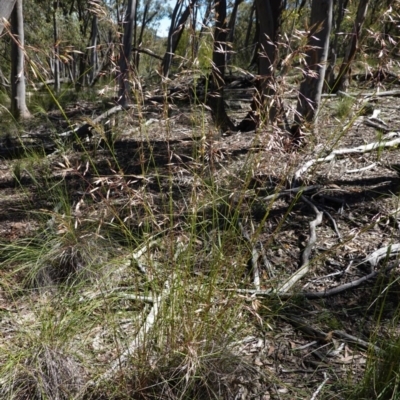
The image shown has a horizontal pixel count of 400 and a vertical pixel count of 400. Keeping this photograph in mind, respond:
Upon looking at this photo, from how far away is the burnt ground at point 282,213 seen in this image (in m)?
1.78

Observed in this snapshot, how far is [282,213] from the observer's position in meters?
3.54

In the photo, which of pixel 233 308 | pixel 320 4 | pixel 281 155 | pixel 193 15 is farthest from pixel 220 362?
pixel 320 4

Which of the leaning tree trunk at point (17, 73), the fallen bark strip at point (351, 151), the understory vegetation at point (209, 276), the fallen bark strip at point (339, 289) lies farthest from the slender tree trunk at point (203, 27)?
the leaning tree trunk at point (17, 73)

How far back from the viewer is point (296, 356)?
225 centimetres

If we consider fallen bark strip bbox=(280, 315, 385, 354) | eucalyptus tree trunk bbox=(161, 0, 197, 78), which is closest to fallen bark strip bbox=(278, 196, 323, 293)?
fallen bark strip bbox=(280, 315, 385, 354)

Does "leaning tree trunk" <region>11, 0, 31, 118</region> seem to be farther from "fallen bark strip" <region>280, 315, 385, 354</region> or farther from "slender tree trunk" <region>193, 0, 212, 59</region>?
"fallen bark strip" <region>280, 315, 385, 354</region>

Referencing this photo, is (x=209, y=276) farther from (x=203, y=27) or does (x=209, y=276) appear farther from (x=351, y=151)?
(x=351, y=151)

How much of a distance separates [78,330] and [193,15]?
4.57 ft

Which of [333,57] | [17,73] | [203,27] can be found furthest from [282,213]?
[333,57]

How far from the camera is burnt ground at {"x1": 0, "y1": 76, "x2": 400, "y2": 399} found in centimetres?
178

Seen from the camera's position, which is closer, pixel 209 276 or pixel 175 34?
pixel 209 276

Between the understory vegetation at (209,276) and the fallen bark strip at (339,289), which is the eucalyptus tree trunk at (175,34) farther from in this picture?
the fallen bark strip at (339,289)

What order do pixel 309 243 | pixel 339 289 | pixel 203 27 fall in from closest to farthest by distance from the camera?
pixel 203 27
pixel 339 289
pixel 309 243

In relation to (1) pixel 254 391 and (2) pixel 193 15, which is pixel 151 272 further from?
(2) pixel 193 15
